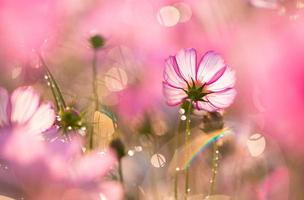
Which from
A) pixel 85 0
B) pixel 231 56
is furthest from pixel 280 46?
pixel 85 0

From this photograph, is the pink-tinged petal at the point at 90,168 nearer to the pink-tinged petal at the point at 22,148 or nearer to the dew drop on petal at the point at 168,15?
the pink-tinged petal at the point at 22,148

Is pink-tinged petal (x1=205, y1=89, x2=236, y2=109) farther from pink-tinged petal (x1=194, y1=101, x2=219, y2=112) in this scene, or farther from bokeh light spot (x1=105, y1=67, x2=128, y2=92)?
bokeh light spot (x1=105, y1=67, x2=128, y2=92)

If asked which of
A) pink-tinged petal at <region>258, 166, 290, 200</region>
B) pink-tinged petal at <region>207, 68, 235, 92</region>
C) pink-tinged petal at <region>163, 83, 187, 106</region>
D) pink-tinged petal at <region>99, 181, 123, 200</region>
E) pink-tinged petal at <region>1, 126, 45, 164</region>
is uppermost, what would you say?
pink-tinged petal at <region>207, 68, 235, 92</region>

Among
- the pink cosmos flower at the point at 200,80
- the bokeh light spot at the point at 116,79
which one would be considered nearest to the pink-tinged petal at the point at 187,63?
the pink cosmos flower at the point at 200,80

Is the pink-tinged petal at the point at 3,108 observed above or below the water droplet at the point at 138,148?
above

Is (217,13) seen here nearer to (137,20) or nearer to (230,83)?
(137,20)

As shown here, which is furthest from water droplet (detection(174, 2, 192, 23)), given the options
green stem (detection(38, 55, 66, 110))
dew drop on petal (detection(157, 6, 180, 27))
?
green stem (detection(38, 55, 66, 110))
